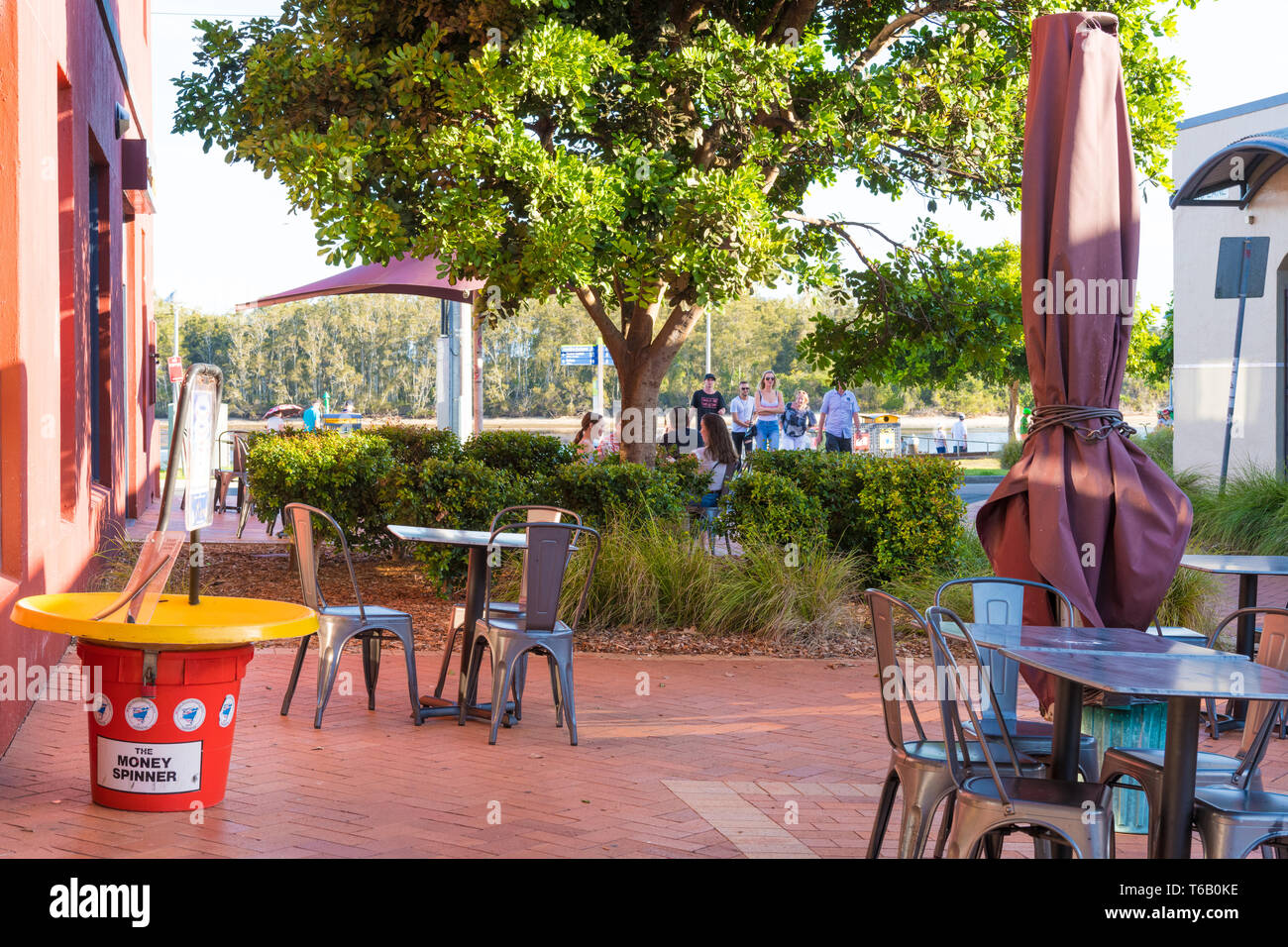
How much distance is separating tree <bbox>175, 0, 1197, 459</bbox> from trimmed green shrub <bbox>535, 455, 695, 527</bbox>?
132cm

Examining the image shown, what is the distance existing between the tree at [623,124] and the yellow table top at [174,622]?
389cm

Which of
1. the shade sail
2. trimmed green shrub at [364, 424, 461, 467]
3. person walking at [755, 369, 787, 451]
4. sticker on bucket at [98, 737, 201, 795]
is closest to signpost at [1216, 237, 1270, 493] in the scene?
the shade sail

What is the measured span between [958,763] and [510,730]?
10.1 feet

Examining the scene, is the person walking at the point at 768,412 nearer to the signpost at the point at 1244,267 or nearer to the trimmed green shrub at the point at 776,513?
the signpost at the point at 1244,267

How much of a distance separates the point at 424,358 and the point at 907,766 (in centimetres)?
7024

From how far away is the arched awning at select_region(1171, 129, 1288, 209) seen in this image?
45.0ft

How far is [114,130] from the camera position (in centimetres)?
1216

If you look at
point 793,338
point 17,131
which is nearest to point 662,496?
point 17,131

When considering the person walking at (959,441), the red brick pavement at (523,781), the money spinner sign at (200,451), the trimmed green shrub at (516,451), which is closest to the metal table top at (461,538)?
the red brick pavement at (523,781)

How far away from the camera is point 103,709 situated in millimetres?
4602

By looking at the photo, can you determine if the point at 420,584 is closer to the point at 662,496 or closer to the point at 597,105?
the point at 662,496

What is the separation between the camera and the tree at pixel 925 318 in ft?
33.8

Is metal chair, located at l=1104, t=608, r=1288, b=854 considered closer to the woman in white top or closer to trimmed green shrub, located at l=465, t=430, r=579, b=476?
the woman in white top

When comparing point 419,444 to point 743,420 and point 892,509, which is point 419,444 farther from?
point 743,420
